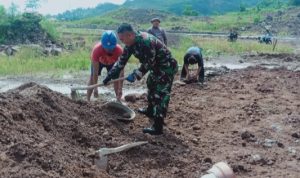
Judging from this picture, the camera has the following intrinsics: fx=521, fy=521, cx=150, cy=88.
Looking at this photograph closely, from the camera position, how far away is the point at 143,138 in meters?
6.89

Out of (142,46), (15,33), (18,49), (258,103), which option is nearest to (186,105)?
(258,103)

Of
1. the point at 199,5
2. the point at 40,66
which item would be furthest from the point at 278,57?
the point at 199,5

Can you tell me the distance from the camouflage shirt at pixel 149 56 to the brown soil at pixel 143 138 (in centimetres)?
84

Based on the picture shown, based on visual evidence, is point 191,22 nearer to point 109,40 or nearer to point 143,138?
point 109,40

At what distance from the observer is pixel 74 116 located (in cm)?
689

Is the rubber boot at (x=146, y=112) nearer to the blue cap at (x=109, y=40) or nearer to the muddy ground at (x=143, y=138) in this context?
the muddy ground at (x=143, y=138)

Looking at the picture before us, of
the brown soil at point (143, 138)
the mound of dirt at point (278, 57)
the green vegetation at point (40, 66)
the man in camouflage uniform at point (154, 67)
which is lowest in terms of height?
the mound of dirt at point (278, 57)

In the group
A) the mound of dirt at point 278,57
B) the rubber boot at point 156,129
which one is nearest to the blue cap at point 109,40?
the rubber boot at point 156,129

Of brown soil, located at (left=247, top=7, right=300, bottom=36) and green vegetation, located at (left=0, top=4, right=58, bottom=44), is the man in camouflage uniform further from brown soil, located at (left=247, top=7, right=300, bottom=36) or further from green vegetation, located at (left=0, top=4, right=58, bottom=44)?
brown soil, located at (left=247, top=7, right=300, bottom=36)

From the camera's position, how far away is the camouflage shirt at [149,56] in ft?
22.4

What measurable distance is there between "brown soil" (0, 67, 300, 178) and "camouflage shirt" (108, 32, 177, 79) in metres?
0.84

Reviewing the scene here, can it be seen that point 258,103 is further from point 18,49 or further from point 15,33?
point 15,33

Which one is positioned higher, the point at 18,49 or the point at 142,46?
the point at 142,46

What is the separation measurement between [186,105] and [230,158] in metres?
3.25
